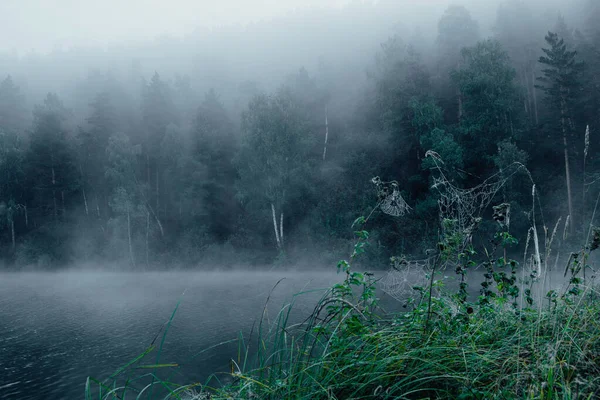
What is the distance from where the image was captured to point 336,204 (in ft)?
99.9

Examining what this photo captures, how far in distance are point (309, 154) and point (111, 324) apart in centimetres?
2225

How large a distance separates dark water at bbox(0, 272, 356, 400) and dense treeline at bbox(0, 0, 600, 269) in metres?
5.31

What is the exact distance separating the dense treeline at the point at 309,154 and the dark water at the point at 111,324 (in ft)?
17.4

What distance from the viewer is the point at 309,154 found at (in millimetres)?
34656

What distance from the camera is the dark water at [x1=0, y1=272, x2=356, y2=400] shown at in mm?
10727

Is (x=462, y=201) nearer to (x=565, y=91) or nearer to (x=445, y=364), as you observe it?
(x=445, y=364)

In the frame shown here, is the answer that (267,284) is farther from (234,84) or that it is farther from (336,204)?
(234,84)

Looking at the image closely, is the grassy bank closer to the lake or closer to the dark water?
the lake

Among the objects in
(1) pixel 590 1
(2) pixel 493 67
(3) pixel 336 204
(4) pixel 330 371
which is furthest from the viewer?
(1) pixel 590 1

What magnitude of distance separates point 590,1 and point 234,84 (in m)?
38.5

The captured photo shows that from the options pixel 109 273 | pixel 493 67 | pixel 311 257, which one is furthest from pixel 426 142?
pixel 109 273

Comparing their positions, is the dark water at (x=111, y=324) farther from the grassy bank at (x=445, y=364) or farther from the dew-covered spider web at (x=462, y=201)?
the grassy bank at (x=445, y=364)

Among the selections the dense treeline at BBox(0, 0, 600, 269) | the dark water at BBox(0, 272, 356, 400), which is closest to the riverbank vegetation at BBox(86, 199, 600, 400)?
the dark water at BBox(0, 272, 356, 400)

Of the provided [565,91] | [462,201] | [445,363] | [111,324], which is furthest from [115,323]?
[565,91]
